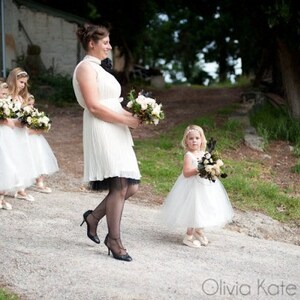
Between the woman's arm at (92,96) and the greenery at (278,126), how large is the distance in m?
7.60

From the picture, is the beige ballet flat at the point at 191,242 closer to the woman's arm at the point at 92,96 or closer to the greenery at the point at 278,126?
the woman's arm at the point at 92,96

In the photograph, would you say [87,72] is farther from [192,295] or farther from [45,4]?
[45,4]

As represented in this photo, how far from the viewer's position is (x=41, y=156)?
8664 mm

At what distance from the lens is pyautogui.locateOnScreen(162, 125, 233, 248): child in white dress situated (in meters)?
6.44

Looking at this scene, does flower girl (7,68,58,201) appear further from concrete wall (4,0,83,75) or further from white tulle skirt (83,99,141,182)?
concrete wall (4,0,83,75)

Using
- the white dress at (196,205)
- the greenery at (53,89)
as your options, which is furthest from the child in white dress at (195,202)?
the greenery at (53,89)

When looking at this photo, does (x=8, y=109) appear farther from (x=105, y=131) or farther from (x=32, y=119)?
(x=105, y=131)

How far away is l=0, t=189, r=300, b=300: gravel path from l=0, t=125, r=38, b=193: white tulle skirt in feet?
1.14

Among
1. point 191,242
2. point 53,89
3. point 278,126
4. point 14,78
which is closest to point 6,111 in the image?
point 14,78

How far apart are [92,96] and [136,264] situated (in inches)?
62.0

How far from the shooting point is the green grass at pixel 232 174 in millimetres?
9391

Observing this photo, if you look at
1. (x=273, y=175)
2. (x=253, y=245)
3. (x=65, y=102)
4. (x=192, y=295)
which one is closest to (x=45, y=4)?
(x=65, y=102)

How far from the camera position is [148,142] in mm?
13109

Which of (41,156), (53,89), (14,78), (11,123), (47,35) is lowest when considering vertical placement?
(41,156)
